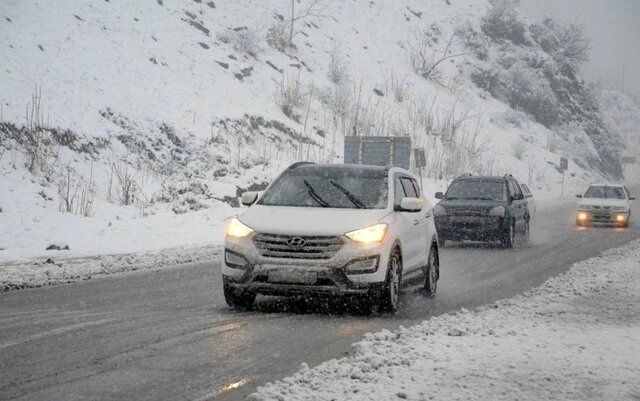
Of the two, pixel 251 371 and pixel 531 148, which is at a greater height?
pixel 531 148

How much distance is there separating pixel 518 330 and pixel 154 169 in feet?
71.2

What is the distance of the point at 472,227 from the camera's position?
21312mm

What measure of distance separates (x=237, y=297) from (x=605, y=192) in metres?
23.8

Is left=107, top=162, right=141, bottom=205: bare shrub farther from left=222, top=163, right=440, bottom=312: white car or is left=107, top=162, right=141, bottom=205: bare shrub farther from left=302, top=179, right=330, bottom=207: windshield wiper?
left=222, top=163, right=440, bottom=312: white car

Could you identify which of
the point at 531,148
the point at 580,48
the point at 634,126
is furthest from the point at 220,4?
the point at 634,126

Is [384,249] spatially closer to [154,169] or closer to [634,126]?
[154,169]

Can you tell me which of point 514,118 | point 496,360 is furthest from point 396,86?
point 496,360

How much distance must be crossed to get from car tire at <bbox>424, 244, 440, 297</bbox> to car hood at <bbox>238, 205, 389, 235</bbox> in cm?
220

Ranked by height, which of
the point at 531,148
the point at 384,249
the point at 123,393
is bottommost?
the point at 123,393

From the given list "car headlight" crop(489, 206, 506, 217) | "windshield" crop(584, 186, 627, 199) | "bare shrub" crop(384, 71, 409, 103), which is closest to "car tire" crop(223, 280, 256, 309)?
"car headlight" crop(489, 206, 506, 217)

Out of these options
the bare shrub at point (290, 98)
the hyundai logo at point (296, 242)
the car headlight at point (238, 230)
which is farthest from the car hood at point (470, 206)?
the bare shrub at point (290, 98)

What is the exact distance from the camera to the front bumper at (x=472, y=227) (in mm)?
21297

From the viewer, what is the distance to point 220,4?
159 ft

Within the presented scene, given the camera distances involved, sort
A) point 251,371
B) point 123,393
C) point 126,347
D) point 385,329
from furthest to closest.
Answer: point 385,329, point 126,347, point 251,371, point 123,393
